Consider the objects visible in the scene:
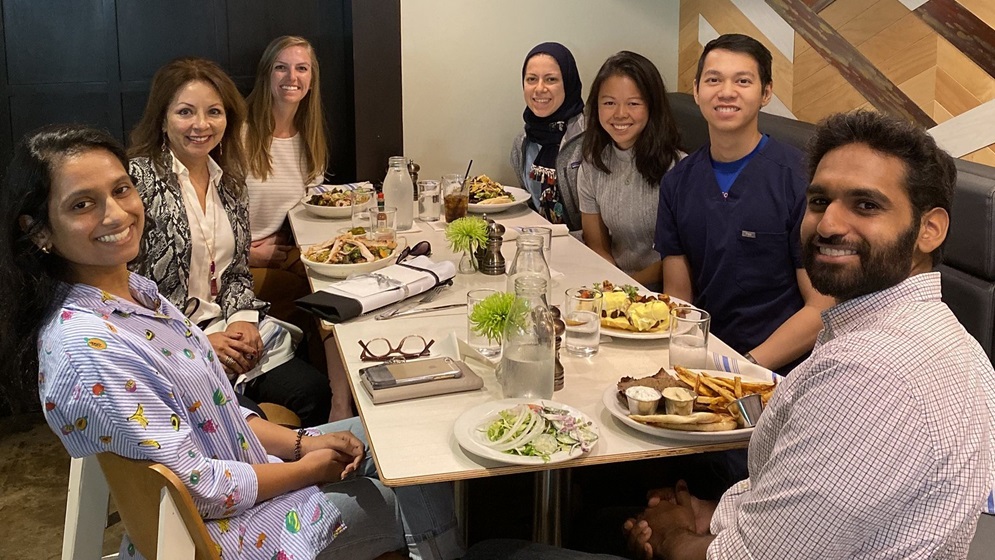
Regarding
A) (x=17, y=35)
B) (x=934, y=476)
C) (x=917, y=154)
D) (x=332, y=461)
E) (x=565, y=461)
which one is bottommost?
(x=332, y=461)

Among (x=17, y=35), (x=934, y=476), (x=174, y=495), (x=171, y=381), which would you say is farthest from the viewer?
(x=17, y=35)

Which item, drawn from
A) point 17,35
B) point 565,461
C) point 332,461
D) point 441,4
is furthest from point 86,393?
point 441,4

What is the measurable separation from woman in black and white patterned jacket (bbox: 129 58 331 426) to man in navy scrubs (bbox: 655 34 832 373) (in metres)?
1.25

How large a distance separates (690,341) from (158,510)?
1067mm

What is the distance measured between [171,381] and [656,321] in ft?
3.53

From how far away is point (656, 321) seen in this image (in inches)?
83.4

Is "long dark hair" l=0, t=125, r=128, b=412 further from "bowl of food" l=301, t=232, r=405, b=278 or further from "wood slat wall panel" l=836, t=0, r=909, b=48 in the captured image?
"wood slat wall panel" l=836, t=0, r=909, b=48

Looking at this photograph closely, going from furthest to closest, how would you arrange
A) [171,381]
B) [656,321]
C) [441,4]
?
[441,4]
[656,321]
[171,381]

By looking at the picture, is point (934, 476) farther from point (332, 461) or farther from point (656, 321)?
point (332, 461)

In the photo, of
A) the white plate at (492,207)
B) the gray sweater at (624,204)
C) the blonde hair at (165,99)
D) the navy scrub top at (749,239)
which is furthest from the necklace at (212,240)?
the navy scrub top at (749,239)

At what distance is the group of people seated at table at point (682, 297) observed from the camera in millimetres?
1229

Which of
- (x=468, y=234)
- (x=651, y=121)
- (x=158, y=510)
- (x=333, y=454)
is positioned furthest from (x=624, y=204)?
(x=158, y=510)

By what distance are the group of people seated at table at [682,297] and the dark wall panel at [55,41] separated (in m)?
1.25

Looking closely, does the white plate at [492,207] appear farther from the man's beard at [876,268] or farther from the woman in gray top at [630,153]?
the man's beard at [876,268]
